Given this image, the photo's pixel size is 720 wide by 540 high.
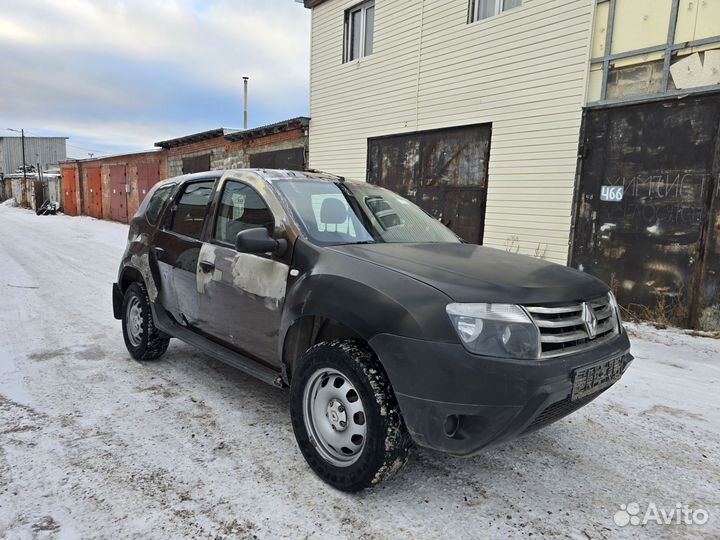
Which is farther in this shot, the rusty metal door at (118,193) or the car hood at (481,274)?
the rusty metal door at (118,193)

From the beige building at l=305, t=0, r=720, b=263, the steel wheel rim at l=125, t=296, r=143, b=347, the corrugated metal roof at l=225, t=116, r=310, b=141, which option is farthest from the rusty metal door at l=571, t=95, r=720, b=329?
the corrugated metal roof at l=225, t=116, r=310, b=141

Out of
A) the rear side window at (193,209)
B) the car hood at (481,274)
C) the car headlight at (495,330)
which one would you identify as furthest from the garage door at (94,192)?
the car headlight at (495,330)

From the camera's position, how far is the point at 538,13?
8148 millimetres

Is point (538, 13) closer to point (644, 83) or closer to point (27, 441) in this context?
point (644, 83)

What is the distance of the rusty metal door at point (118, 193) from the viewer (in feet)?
79.4

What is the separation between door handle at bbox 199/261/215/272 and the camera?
3.49 m

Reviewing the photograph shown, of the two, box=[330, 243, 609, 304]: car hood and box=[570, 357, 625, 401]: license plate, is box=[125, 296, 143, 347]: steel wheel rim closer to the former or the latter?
box=[330, 243, 609, 304]: car hood

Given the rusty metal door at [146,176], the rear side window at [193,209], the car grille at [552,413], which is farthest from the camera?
the rusty metal door at [146,176]

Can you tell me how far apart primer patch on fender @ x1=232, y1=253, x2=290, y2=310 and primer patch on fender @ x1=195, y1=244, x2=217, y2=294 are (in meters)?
0.28

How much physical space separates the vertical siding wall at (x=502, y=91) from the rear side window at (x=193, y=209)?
615 cm

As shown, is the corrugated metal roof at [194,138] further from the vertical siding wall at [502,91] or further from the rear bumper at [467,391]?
the rear bumper at [467,391]

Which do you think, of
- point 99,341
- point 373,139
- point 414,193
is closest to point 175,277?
point 99,341

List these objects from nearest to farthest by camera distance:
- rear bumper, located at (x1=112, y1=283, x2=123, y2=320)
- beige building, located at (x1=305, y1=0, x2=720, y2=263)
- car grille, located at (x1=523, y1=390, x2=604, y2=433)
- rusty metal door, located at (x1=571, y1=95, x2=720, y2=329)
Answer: car grille, located at (x1=523, y1=390, x2=604, y2=433) < rear bumper, located at (x1=112, y1=283, x2=123, y2=320) < rusty metal door, located at (x1=571, y1=95, x2=720, y2=329) < beige building, located at (x1=305, y1=0, x2=720, y2=263)

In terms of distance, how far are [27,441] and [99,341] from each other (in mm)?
2271
